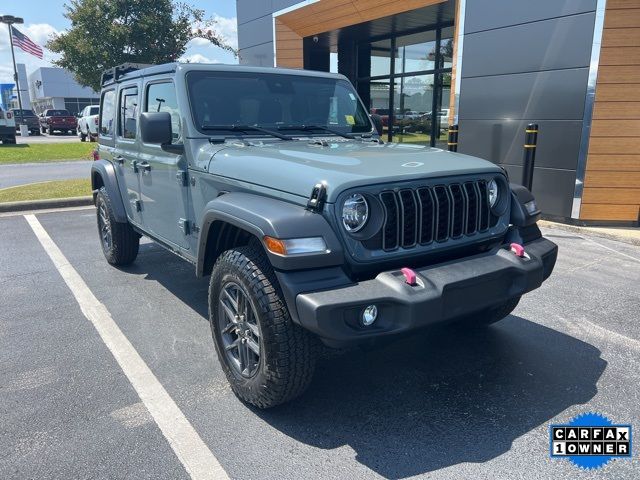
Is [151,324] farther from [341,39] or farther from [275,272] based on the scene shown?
[341,39]

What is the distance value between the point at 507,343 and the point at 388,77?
36.7ft

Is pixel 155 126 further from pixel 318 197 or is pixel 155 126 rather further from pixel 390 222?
pixel 390 222

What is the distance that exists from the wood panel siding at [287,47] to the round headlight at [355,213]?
11825 mm

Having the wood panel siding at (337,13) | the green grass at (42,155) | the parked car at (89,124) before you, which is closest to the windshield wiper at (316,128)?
the wood panel siding at (337,13)

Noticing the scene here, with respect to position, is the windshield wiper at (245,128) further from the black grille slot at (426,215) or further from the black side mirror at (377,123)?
the black grille slot at (426,215)

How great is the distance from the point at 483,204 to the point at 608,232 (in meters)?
5.19

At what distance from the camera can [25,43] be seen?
98.1ft

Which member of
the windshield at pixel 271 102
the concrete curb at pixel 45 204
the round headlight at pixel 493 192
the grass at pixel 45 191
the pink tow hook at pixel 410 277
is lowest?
the concrete curb at pixel 45 204

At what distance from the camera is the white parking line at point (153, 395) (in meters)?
2.56

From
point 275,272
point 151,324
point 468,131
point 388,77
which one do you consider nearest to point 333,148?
point 275,272

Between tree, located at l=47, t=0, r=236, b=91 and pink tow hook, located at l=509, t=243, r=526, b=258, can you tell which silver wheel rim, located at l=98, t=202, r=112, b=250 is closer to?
pink tow hook, located at l=509, t=243, r=526, b=258

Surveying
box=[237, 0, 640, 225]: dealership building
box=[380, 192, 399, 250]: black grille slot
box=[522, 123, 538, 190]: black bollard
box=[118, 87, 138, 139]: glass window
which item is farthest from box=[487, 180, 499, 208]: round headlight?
box=[237, 0, 640, 225]: dealership building

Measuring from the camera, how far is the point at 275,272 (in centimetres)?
262

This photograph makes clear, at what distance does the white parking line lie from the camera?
101 inches
